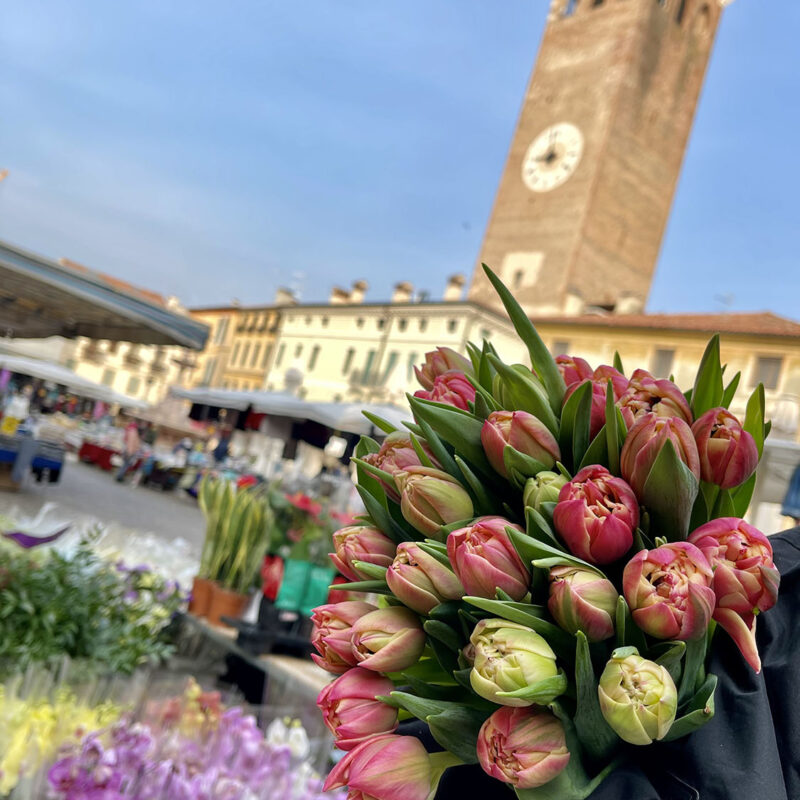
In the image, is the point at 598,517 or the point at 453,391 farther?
the point at 453,391

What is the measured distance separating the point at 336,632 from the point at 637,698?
291 millimetres

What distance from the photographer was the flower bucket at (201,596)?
4.01 metres

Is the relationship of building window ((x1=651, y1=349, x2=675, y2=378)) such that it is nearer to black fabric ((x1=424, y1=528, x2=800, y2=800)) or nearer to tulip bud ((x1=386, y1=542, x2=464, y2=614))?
black fabric ((x1=424, y1=528, x2=800, y2=800))

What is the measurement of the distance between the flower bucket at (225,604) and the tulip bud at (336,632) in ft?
10.8

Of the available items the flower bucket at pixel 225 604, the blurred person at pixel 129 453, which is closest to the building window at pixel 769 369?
the blurred person at pixel 129 453

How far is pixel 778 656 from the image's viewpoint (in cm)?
78

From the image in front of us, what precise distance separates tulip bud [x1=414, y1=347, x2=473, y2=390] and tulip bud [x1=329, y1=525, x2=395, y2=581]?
22cm

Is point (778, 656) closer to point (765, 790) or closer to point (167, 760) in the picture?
point (765, 790)

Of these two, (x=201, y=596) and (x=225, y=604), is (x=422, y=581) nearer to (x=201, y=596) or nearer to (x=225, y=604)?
(x=225, y=604)

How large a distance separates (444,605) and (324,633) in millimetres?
131

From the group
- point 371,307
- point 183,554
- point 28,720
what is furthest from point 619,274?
point 28,720

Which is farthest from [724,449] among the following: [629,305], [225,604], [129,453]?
[629,305]

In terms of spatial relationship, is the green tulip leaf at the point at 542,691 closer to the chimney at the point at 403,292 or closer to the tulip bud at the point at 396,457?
the tulip bud at the point at 396,457

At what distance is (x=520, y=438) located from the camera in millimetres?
768
